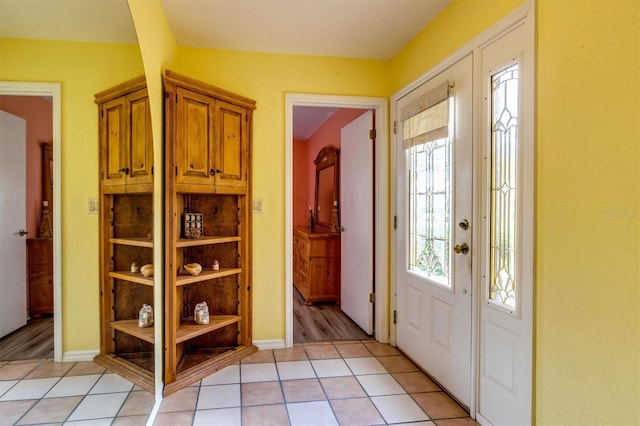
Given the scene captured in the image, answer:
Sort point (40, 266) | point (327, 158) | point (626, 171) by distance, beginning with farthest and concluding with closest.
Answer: point (327, 158) → point (626, 171) → point (40, 266)

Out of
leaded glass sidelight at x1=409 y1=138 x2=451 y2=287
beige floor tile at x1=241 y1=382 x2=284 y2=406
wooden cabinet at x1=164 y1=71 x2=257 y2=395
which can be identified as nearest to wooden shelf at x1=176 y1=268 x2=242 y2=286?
wooden cabinet at x1=164 y1=71 x2=257 y2=395

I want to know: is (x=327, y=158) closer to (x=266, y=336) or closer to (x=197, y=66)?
(x=197, y=66)

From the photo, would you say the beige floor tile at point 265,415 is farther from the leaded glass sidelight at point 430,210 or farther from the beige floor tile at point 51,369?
the leaded glass sidelight at point 430,210

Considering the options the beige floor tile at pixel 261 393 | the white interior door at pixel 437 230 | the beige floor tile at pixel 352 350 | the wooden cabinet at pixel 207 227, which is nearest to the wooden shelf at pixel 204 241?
the wooden cabinet at pixel 207 227

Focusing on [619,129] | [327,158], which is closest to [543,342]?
[619,129]

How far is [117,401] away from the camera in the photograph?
124 cm

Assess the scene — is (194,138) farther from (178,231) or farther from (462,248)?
(462,248)

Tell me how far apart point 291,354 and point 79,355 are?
6.09 feet

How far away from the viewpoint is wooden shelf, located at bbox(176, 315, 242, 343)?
2.28 m

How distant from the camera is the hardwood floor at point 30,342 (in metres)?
0.71

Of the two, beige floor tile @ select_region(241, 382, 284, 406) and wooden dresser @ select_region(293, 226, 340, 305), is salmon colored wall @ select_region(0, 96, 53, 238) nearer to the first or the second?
beige floor tile @ select_region(241, 382, 284, 406)

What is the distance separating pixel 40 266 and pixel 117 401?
2.22 feet

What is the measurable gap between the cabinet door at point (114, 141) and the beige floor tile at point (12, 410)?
63 cm

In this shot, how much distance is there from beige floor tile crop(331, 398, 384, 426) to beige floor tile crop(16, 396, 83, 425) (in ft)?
4.26
